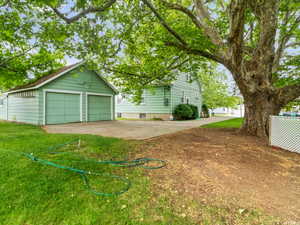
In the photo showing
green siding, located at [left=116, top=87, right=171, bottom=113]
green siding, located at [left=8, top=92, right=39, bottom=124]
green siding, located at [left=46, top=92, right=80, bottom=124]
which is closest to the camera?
green siding, located at [left=8, top=92, right=39, bottom=124]

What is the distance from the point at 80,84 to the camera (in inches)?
438

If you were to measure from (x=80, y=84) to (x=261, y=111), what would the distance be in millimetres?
10794

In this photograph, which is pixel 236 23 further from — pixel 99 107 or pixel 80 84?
pixel 99 107

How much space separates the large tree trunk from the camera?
5.86 metres

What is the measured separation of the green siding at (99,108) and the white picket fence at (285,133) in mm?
10720

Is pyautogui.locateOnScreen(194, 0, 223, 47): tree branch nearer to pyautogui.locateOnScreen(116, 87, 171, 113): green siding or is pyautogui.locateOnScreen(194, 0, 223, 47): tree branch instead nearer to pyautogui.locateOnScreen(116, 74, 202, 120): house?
pyautogui.locateOnScreen(116, 74, 202, 120): house

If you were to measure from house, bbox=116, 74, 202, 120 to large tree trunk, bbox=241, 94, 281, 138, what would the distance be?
24.8ft

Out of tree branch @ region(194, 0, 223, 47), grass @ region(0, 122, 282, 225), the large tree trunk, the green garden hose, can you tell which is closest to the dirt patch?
grass @ region(0, 122, 282, 225)

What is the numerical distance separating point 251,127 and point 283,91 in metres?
1.70

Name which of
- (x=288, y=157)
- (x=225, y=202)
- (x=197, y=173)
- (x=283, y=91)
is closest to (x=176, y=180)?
(x=197, y=173)

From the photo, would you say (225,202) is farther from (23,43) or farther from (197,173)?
(23,43)

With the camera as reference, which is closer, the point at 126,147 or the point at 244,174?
the point at 244,174

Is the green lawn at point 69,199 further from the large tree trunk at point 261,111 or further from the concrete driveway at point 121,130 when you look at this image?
the large tree trunk at point 261,111

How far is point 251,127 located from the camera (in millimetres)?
6141
